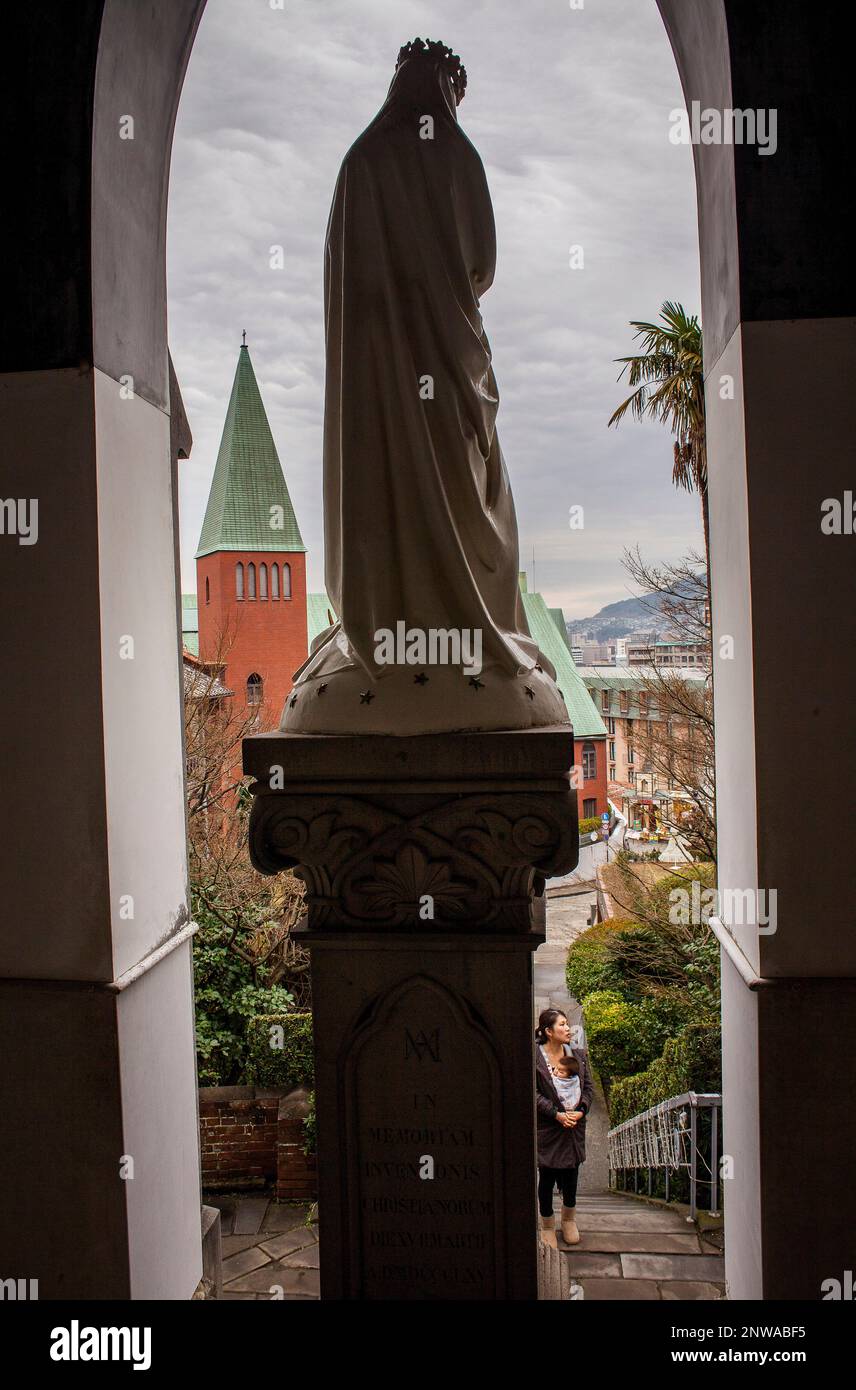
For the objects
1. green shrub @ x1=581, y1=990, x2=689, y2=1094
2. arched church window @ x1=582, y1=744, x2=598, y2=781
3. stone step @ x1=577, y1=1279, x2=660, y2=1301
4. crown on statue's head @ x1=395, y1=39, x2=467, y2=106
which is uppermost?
crown on statue's head @ x1=395, y1=39, x2=467, y2=106

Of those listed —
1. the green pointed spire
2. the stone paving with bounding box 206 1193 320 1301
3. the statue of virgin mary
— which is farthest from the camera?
the green pointed spire

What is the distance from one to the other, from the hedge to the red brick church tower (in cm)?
628

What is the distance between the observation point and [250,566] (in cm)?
1505

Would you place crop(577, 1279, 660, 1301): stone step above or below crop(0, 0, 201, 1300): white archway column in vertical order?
below

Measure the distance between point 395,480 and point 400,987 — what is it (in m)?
1.53

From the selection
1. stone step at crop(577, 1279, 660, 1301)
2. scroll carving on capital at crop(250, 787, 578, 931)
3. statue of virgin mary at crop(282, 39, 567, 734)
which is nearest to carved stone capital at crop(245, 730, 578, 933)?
scroll carving on capital at crop(250, 787, 578, 931)

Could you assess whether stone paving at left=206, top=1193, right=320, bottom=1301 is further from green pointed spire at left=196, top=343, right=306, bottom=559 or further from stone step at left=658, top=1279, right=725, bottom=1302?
green pointed spire at left=196, top=343, right=306, bottom=559

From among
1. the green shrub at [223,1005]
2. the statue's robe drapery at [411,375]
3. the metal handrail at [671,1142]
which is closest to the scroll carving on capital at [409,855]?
the statue's robe drapery at [411,375]

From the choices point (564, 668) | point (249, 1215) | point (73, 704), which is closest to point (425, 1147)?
point (73, 704)

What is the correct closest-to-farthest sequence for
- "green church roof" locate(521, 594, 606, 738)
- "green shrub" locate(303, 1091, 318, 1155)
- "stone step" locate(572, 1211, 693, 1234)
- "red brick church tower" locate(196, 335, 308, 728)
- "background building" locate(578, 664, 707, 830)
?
→ "stone step" locate(572, 1211, 693, 1234) < "green shrub" locate(303, 1091, 318, 1155) < "green church roof" locate(521, 594, 606, 738) < "red brick church tower" locate(196, 335, 308, 728) < "background building" locate(578, 664, 707, 830)

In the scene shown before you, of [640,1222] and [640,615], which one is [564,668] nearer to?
[640,615]

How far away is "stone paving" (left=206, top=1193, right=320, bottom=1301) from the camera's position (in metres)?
5.00

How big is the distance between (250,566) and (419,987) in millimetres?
12709

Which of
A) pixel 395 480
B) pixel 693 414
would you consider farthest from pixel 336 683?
pixel 693 414
